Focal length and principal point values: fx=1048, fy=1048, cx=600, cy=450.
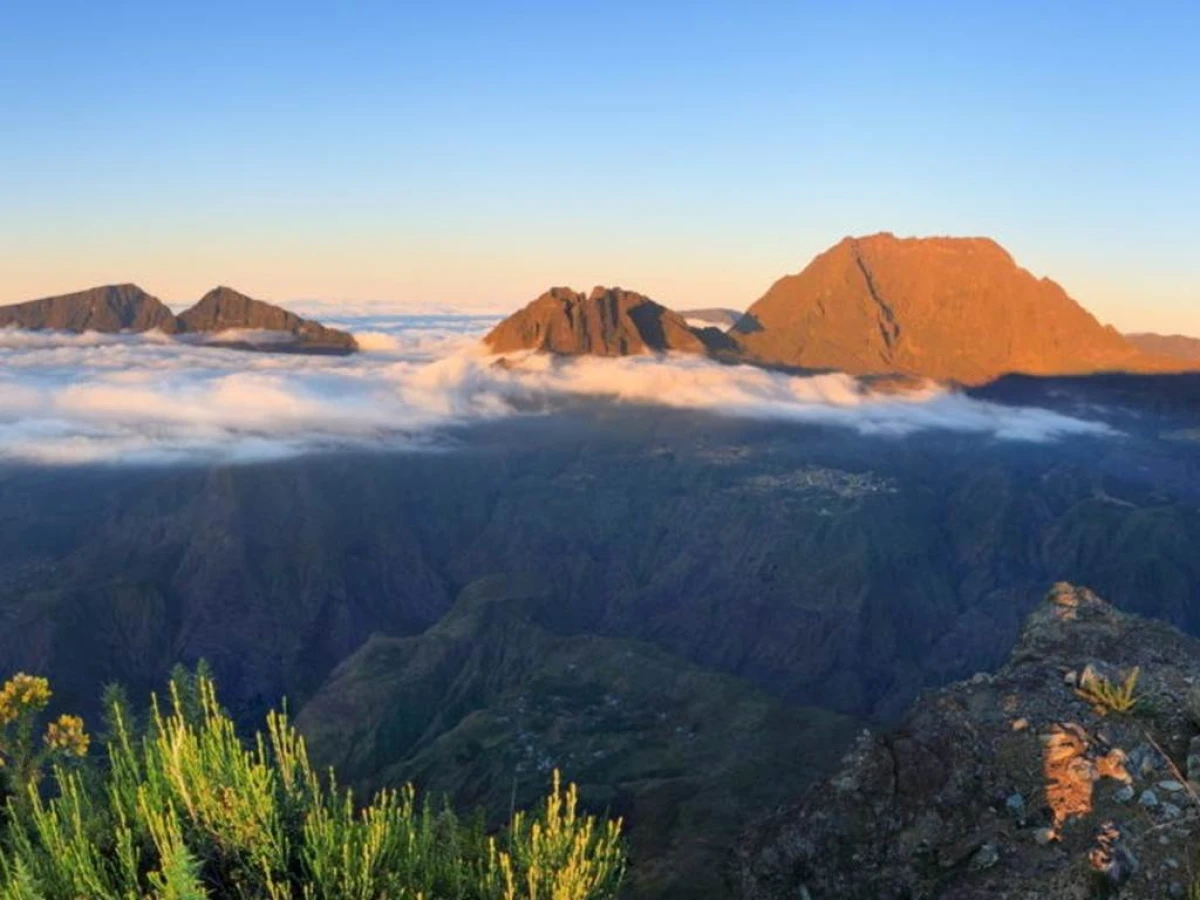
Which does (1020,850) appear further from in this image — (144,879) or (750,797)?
(750,797)

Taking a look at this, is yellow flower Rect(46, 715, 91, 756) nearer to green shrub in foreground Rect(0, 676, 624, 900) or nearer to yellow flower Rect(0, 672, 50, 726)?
yellow flower Rect(0, 672, 50, 726)

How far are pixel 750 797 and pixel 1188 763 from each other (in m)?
113

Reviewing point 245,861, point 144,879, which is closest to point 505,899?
point 245,861

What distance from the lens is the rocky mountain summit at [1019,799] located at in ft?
96.5

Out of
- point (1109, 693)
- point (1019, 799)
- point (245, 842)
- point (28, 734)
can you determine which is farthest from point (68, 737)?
point (1109, 693)

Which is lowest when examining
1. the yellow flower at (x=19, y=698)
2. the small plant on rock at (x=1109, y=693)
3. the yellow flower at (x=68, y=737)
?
the yellow flower at (x=68, y=737)

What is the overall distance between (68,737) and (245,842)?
54.6 feet

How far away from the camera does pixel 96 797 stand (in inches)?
1454

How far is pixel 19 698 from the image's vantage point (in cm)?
3850

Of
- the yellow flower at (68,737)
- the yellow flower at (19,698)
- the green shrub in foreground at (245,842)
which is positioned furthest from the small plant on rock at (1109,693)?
the yellow flower at (19,698)

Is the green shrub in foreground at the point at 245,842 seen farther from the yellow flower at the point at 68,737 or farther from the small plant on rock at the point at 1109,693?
the small plant on rock at the point at 1109,693

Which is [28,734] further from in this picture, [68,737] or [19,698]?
[68,737]

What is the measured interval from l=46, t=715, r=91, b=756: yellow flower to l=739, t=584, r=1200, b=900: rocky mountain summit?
24750mm

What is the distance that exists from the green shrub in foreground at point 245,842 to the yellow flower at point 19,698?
10.9 m
